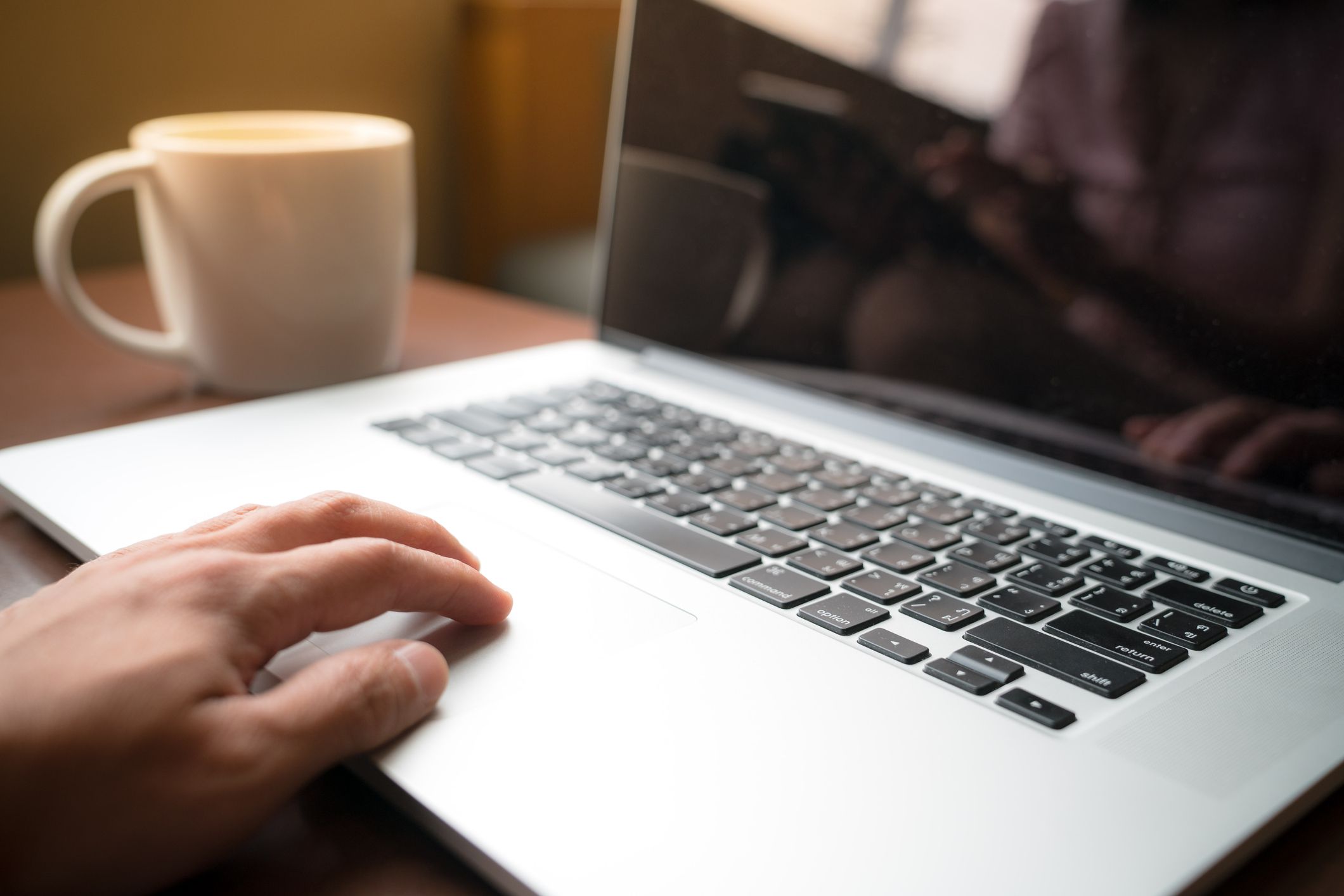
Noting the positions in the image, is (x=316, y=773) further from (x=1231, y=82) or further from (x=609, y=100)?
(x=609, y=100)

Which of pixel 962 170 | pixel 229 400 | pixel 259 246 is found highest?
pixel 962 170

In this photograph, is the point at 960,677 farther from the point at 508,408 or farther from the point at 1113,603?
the point at 508,408

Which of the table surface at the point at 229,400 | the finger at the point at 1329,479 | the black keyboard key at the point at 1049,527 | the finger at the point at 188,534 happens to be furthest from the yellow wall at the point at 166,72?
the finger at the point at 1329,479

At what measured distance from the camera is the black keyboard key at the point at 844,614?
16.1 inches

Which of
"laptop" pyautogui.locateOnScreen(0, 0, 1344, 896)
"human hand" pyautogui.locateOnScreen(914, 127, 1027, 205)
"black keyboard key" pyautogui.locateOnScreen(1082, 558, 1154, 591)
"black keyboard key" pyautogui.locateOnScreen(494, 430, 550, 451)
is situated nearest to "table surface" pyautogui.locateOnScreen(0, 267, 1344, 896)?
"laptop" pyautogui.locateOnScreen(0, 0, 1344, 896)

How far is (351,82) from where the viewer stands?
1.34 m

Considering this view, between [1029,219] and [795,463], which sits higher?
[1029,219]

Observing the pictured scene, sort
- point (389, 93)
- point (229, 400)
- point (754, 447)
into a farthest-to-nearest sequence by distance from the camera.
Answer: point (389, 93) → point (229, 400) → point (754, 447)

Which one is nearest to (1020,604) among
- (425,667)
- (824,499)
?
(824,499)

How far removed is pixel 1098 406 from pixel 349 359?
19.7 inches

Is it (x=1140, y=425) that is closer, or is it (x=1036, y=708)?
(x=1036, y=708)

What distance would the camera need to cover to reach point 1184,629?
1.35 ft

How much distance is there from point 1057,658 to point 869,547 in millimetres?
114

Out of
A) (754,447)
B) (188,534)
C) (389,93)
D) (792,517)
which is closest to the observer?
(188,534)
